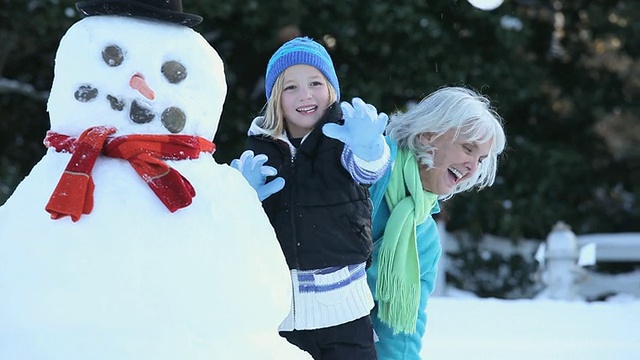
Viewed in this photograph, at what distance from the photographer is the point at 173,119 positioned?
2.34 meters

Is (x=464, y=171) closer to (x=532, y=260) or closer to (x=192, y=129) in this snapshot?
(x=192, y=129)

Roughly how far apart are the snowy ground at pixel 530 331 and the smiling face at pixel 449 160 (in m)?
1.53

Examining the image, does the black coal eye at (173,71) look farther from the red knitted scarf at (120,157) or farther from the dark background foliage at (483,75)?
the dark background foliage at (483,75)

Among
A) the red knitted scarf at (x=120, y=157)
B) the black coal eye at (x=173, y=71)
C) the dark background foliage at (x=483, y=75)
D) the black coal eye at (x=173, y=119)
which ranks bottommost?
the red knitted scarf at (x=120, y=157)

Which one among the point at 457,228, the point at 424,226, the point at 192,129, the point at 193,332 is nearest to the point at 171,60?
the point at 192,129

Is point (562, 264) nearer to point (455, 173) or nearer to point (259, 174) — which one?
point (455, 173)

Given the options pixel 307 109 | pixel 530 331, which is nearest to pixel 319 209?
pixel 307 109

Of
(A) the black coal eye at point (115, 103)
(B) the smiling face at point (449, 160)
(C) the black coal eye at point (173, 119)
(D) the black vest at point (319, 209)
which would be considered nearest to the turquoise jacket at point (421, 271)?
(B) the smiling face at point (449, 160)

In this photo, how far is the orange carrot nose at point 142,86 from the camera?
231 centimetres

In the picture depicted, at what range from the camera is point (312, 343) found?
2838 millimetres

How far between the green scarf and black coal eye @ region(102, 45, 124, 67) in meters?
1.06

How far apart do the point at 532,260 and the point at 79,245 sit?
741 cm

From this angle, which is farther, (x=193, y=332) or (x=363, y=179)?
(x=363, y=179)

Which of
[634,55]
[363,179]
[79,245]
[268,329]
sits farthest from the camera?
[634,55]
